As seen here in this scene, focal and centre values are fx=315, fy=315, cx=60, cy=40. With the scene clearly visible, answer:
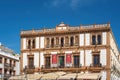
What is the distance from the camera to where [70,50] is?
62.1 m

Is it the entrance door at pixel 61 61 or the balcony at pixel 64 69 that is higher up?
the entrance door at pixel 61 61

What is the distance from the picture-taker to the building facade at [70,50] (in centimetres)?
5944

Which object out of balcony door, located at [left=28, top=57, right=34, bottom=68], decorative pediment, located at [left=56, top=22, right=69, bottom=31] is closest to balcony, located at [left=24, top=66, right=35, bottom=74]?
balcony door, located at [left=28, top=57, right=34, bottom=68]

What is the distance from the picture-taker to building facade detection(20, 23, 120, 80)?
59.4 meters

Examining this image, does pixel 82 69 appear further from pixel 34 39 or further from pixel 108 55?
pixel 34 39

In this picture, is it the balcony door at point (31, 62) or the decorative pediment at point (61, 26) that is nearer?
the decorative pediment at point (61, 26)

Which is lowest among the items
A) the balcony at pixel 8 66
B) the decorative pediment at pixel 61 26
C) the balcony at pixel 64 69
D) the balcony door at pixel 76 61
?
the balcony at pixel 64 69

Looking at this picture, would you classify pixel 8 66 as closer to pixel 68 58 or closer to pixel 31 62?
pixel 31 62

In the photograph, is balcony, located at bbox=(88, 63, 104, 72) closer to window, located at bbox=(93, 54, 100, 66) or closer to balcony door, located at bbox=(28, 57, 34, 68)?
window, located at bbox=(93, 54, 100, 66)

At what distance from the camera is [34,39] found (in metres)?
65.2

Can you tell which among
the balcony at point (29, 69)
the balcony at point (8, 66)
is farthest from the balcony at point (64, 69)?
the balcony at point (8, 66)

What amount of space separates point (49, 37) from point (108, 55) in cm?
1288

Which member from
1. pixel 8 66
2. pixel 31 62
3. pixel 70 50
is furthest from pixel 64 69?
pixel 8 66

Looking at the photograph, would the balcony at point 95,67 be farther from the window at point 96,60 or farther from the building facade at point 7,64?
the building facade at point 7,64
